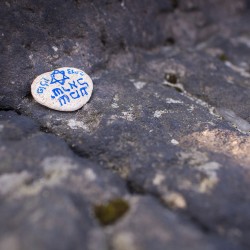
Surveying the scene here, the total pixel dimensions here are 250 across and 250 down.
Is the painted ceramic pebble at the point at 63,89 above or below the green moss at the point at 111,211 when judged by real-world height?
above

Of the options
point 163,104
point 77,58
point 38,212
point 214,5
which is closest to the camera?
point 38,212

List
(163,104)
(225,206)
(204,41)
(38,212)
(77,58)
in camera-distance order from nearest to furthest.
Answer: (38,212)
(225,206)
(163,104)
(77,58)
(204,41)

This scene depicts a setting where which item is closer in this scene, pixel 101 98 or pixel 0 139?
pixel 0 139

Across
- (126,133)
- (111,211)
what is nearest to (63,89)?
(126,133)

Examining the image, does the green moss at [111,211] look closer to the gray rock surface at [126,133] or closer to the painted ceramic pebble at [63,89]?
the gray rock surface at [126,133]

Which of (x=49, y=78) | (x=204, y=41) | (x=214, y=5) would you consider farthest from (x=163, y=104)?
(x=214, y=5)

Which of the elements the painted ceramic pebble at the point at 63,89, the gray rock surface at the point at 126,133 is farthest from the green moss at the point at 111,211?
the painted ceramic pebble at the point at 63,89

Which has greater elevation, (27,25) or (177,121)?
(27,25)

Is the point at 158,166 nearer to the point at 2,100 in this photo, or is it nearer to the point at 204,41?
the point at 2,100
